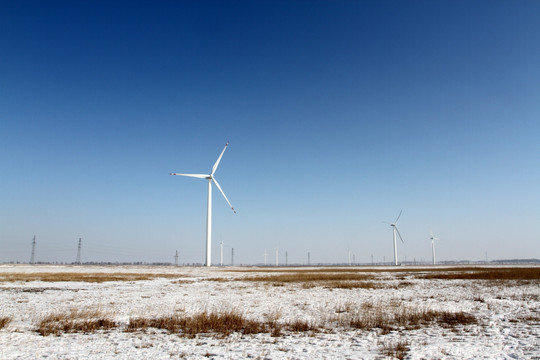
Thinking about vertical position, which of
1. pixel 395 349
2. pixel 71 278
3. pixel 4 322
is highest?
pixel 4 322

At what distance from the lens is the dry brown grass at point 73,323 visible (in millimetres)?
13516

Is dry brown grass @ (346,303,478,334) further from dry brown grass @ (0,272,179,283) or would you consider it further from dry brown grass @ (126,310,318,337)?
dry brown grass @ (0,272,179,283)

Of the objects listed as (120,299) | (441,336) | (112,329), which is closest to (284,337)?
(441,336)

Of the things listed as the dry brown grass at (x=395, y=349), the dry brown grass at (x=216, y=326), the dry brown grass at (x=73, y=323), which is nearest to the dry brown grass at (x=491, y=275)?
the dry brown grass at (x=216, y=326)

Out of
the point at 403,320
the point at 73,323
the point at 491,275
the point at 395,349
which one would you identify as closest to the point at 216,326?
the point at 73,323

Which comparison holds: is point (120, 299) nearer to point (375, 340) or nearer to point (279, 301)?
point (279, 301)

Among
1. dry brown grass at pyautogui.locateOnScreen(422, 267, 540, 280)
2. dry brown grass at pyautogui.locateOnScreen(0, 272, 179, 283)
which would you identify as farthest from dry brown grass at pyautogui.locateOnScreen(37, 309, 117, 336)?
dry brown grass at pyautogui.locateOnScreen(422, 267, 540, 280)

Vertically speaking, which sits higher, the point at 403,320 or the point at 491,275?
A: the point at 403,320

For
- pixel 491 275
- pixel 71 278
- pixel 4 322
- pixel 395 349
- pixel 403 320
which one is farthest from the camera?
pixel 491 275

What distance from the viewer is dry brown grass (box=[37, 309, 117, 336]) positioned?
44.3 feet

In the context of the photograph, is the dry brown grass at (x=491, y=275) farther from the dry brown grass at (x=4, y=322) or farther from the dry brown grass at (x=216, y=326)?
the dry brown grass at (x=4, y=322)

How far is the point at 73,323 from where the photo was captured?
14562 millimetres

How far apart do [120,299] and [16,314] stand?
22.6 ft

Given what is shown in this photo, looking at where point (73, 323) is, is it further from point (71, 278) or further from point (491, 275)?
point (491, 275)
